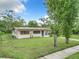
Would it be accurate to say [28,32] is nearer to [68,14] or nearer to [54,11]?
[68,14]

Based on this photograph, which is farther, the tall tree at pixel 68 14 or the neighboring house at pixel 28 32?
the neighboring house at pixel 28 32

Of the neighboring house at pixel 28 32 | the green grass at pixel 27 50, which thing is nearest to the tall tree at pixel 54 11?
the green grass at pixel 27 50

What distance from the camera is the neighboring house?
37.0 m

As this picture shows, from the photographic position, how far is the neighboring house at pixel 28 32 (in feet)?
121

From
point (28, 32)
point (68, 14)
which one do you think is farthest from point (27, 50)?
point (28, 32)

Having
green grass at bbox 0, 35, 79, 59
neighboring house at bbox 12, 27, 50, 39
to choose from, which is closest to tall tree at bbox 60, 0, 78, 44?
green grass at bbox 0, 35, 79, 59

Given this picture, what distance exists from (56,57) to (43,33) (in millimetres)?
27160

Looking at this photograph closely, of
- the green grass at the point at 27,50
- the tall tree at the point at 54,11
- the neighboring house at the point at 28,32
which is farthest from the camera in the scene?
the neighboring house at the point at 28,32

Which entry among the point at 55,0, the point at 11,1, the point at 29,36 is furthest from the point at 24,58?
the point at 29,36

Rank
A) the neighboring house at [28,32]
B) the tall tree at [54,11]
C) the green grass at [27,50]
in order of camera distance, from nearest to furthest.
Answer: the green grass at [27,50], the tall tree at [54,11], the neighboring house at [28,32]

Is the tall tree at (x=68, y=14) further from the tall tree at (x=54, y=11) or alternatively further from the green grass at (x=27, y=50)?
the green grass at (x=27, y=50)

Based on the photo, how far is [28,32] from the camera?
39062 mm

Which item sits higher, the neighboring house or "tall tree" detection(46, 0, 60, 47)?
"tall tree" detection(46, 0, 60, 47)

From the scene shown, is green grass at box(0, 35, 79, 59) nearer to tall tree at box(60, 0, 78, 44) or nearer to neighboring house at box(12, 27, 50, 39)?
tall tree at box(60, 0, 78, 44)
